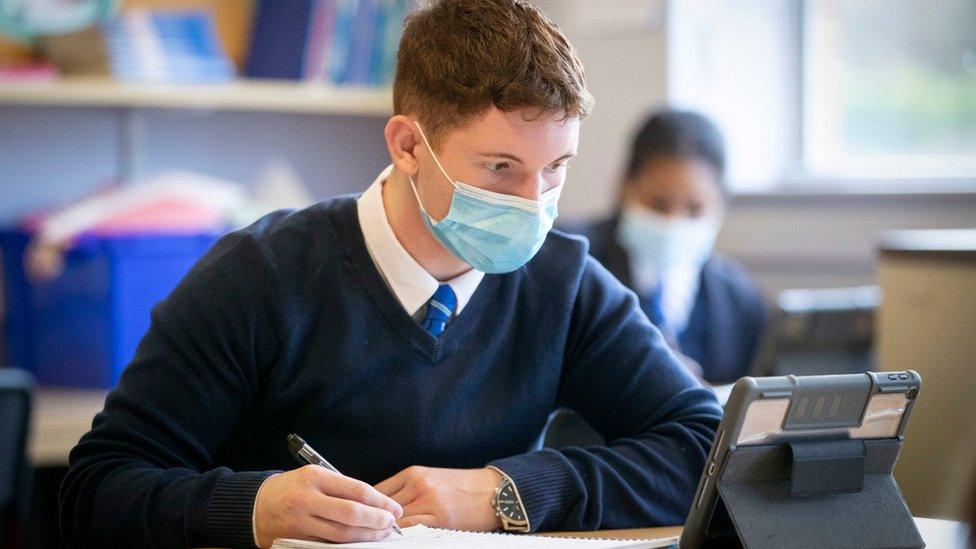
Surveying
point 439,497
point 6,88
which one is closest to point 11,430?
point 439,497

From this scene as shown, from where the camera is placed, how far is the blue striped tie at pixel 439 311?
52.4 inches

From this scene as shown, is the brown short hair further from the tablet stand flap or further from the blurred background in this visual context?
the blurred background

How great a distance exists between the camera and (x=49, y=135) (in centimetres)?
285

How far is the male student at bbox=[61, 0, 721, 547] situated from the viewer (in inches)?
46.4

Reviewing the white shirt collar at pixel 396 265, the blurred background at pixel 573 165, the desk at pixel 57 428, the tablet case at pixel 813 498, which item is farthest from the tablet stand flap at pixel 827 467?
the desk at pixel 57 428

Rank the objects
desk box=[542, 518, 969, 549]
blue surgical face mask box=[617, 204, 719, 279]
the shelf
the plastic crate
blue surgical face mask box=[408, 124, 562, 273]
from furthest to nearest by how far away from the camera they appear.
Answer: blue surgical face mask box=[617, 204, 719, 279] < the shelf < the plastic crate < blue surgical face mask box=[408, 124, 562, 273] < desk box=[542, 518, 969, 549]

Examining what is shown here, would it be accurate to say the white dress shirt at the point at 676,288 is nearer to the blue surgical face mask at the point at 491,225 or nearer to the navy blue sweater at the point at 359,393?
the navy blue sweater at the point at 359,393

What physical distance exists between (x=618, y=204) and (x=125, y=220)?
1129mm

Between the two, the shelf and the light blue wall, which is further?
the light blue wall

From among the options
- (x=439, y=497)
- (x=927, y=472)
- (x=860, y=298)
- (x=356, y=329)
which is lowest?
(x=927, y=472)

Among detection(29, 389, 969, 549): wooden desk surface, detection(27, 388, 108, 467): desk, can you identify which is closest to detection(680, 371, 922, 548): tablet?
detection(29, 389, 969, 549): wooden desk surface

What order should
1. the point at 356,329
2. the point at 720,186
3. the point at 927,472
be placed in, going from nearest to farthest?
the point at 356,329, the point at 927,472, the point at 720,186

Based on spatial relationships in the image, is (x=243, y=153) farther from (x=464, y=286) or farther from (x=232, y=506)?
(x=232, y=506)

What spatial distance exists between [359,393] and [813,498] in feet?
1.67
